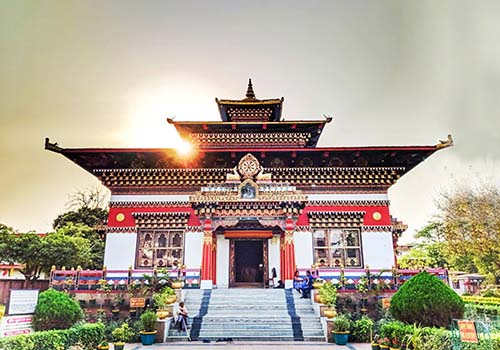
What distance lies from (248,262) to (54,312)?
35.3 ft

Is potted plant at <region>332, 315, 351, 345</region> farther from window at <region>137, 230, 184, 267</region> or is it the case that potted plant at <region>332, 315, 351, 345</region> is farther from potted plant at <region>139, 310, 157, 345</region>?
window at <region>137, 230, 184, 267</region>

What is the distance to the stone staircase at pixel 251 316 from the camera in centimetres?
1181

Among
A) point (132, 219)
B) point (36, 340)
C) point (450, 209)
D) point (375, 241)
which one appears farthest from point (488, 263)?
point (36, 340)

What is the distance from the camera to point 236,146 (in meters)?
21.0

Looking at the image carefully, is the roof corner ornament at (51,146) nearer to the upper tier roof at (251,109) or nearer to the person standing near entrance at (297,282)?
the upper tier roof at (251,109)

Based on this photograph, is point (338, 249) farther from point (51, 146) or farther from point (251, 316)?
point (51, 146)

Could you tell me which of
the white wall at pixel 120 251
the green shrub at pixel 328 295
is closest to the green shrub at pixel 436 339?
the green shrub at pixel 328 295

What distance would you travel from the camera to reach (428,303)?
29.5 ft

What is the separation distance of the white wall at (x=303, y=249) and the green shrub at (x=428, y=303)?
8.03 metres

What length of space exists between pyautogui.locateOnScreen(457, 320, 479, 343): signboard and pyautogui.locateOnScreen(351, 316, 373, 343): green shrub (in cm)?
519

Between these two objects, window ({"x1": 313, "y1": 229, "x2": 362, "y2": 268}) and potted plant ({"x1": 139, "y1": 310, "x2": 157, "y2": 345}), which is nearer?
potted plant ({"x1": 139, "y1": 310, "x2": 157, "y2": 345})

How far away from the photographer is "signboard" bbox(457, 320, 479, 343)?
261 inches

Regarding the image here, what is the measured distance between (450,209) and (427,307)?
25.0 meters

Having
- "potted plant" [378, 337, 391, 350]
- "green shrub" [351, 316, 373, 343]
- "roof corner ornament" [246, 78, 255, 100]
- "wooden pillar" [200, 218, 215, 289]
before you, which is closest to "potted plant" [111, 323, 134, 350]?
"wooden pillar" [200, 218, 215, 289]
